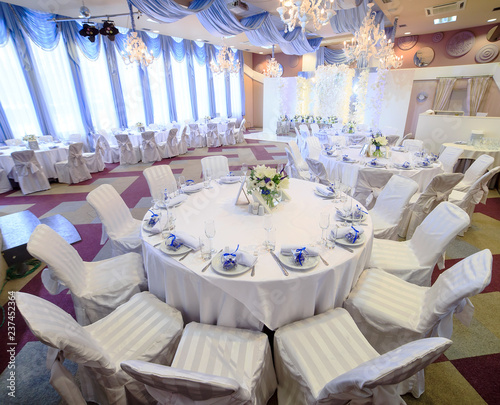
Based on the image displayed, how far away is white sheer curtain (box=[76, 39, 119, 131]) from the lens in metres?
7.79

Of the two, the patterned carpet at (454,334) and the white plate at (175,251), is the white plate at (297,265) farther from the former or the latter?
the patterned carpet at (454,334)

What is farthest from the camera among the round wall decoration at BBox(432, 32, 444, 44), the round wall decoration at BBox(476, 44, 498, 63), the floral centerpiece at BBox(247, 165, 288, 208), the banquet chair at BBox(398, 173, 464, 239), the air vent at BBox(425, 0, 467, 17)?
the round wall decoration at BBox(432, 32, 444, 44)

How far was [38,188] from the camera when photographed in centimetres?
562

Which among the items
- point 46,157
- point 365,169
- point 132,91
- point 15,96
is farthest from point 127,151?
point 365,169

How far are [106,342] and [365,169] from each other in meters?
3.45

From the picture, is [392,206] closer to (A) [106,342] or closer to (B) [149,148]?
(A) [106,342]

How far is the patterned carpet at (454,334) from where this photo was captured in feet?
5.86

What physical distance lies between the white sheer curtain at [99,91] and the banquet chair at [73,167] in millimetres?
2630

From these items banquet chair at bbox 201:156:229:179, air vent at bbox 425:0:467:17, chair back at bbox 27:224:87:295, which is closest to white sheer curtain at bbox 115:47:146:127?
banquet chair at bbox 201:156:229:179

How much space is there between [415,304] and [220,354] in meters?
1.37

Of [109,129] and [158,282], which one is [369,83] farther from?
[158,282]

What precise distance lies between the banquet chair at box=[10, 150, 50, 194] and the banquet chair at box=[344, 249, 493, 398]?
21.4 feet

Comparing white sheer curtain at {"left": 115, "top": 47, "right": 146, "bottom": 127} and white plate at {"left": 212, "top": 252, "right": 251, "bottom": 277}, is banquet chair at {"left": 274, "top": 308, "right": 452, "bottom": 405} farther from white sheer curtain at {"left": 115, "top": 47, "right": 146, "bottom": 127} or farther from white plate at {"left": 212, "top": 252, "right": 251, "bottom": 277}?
white sheer curtain at {"left": 115, "top": 47, "right": 146, "bottom": 127}

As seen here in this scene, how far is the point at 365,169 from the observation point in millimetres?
3570
